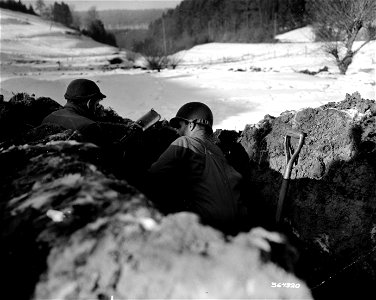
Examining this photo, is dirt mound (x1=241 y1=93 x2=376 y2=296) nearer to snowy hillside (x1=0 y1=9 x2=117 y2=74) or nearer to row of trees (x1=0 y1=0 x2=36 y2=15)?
snowy hillside (x1=0 y1=9 x2=117 y2=74)

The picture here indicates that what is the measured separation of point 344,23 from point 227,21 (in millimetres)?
57174

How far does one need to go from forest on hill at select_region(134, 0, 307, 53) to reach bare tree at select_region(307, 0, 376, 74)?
30230 millimetres

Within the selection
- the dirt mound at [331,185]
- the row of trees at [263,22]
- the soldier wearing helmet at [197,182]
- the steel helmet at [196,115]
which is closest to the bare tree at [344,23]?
the row of trees at [263,22]

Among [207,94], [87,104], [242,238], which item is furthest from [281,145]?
[207,94]

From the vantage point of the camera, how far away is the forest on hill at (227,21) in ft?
190

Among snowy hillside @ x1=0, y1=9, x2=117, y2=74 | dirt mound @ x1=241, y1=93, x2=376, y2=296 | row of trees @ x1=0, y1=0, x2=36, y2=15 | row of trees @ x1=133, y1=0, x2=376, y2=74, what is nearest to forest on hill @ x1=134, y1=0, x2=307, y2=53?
row of trees @ x1=133, y1=0, x2=376, y2=74

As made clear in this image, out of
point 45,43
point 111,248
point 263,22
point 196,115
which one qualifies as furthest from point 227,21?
point 111,248

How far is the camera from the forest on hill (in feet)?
190

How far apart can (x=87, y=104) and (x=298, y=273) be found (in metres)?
2.83

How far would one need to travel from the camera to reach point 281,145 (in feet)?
13.8

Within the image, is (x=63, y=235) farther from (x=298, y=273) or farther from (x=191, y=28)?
(x=191, y=28)

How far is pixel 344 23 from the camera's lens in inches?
766

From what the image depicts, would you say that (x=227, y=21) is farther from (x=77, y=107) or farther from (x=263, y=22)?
(x=77, y=107)

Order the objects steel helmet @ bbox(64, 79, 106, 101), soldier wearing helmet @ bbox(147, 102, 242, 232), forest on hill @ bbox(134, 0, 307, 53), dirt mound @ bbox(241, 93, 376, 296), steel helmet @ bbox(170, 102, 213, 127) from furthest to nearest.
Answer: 1. forest on hill @ bbox(134, 0, 307, 53)
2. steel helmet @ bbox(64, 79, 106, 101)
3. dirt mound @ bbox(241, 93, 376, 296)
4. steel helmet @ bbox(170, 102, 213, 127)
5. soldier wearing helmet @ bbox(147, 102, 242, 232)
